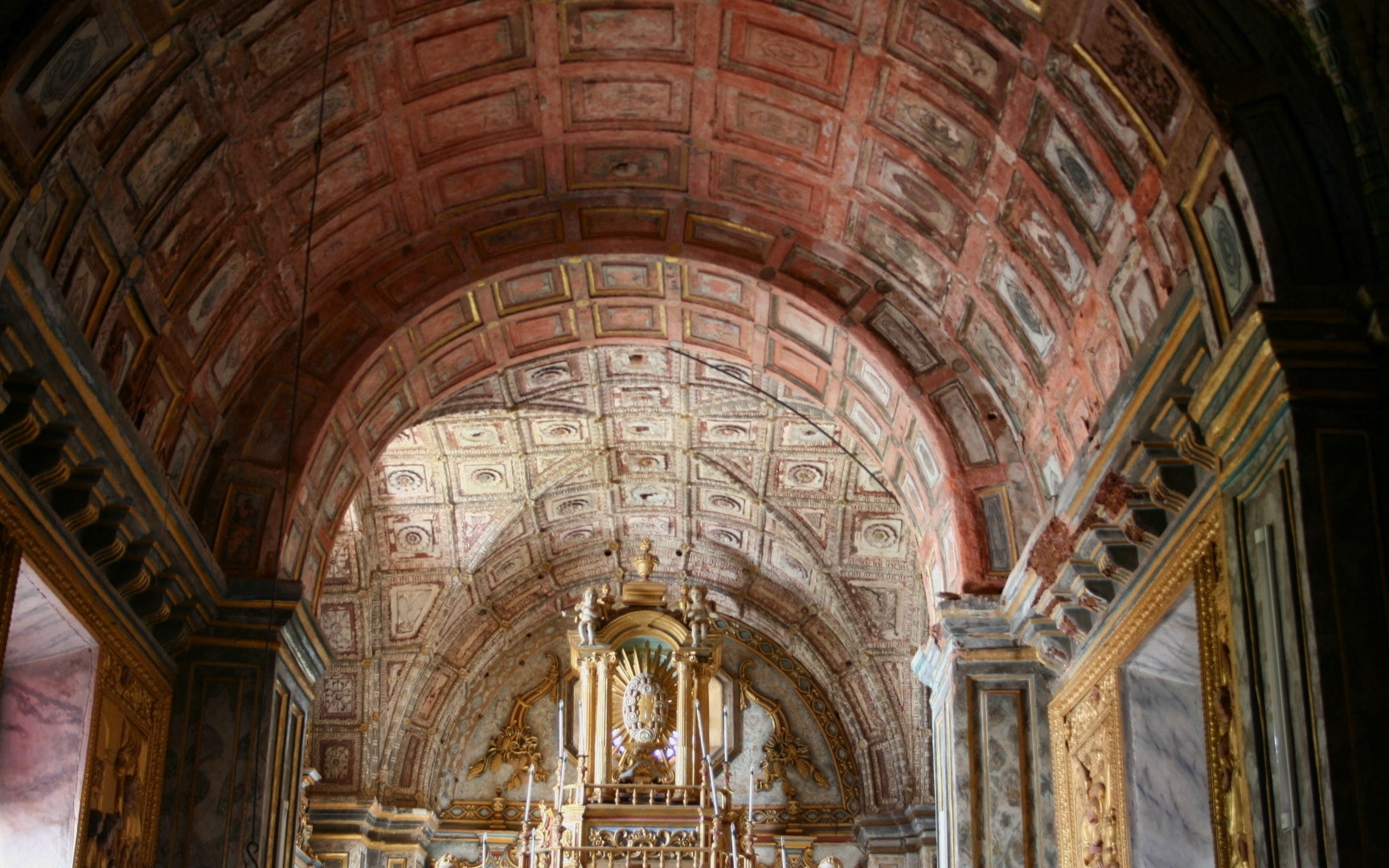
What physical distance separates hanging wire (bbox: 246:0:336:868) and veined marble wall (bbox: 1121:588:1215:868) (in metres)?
5.83

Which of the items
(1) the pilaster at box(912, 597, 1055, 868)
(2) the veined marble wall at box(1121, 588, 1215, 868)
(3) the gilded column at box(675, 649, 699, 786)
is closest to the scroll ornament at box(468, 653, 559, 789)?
(3) the gilded column at box(675, 649, 699, 786)

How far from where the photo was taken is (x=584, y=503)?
2119 centimetres

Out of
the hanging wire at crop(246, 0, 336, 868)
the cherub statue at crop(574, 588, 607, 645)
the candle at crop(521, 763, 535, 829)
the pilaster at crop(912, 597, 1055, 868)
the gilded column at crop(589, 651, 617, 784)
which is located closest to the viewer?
the hanging wire at crop(246, 0, 336, 868)

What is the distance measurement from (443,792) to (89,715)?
1231 cm

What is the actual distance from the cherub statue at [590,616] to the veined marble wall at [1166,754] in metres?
10.4

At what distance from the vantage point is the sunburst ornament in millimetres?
20328

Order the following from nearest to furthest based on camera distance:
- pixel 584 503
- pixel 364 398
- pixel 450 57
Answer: pixel 450 57 < pixel 364 398 < pixel 584 503

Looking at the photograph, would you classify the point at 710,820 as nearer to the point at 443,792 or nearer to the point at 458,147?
the point at 443,792

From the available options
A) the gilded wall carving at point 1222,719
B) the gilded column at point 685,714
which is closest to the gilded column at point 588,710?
the gilded column at point 685,714

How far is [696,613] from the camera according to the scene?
20.9 m

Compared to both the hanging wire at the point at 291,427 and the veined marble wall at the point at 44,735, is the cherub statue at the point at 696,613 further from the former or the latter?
the veined marble wall at the point at 44,735

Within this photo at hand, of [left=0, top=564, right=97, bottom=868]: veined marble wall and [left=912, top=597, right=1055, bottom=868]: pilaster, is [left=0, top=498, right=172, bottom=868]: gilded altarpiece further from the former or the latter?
[left=912, top=597, right=1055, bottom=868]: pilaster

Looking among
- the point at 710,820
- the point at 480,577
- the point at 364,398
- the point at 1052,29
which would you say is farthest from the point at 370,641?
the point at 1052,29

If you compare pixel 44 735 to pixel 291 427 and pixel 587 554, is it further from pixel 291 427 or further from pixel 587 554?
pixel 587 554
